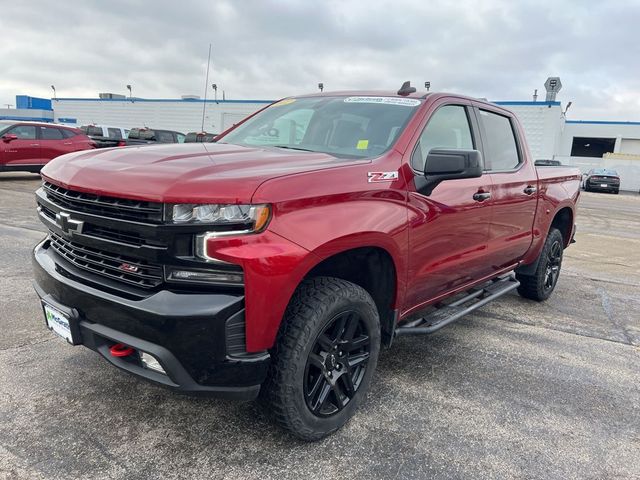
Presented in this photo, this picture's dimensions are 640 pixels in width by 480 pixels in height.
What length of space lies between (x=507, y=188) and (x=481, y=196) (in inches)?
21.5

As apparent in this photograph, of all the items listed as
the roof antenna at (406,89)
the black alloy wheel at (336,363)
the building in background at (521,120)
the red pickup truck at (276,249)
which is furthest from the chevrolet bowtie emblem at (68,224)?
the building in background at (521,120)

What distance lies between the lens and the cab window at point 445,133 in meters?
3.14

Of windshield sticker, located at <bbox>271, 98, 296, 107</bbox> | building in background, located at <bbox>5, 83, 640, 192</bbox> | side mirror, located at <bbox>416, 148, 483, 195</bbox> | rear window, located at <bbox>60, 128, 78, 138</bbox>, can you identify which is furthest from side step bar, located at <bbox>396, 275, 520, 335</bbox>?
building in background, located at <bbox>5, 83, 640, 192</bbox>

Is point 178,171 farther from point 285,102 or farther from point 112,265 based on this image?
point 285,102

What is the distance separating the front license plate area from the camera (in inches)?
93.6

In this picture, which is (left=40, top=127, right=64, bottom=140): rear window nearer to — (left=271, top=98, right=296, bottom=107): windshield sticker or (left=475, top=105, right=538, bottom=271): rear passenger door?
(left=271, top=98, right=296, bottom=107): windshield sticker

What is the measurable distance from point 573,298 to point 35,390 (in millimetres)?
5291

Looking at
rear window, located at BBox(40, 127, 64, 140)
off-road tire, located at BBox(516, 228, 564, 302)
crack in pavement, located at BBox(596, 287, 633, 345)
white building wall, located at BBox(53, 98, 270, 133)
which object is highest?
white building wall, located at BBox(53, 98, 270, 133)

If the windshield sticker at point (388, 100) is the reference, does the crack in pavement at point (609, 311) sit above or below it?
below

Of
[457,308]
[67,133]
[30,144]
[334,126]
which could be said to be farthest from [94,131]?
[457,308]

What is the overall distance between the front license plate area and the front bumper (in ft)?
0.23

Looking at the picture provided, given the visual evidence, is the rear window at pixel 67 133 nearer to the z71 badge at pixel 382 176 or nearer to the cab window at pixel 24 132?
the cab window at pixel 24 132

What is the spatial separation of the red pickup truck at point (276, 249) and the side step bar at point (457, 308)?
0.06 ft

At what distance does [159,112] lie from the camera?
3616 cm
